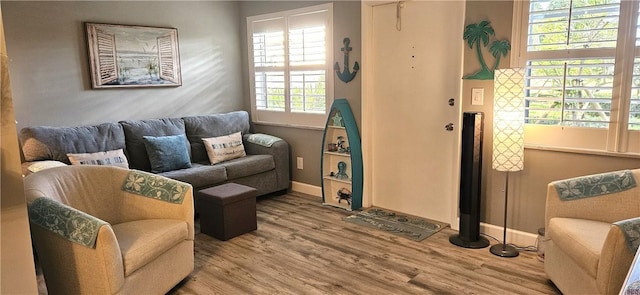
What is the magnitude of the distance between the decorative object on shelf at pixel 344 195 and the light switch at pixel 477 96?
1.52 m

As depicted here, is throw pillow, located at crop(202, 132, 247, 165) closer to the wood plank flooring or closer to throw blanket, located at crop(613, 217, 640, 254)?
the wood plank flooring

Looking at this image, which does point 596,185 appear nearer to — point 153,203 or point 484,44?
point 484,44

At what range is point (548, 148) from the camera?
2.99 m

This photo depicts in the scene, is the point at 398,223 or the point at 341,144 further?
the point at 341,144

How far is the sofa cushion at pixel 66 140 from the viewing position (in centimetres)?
342

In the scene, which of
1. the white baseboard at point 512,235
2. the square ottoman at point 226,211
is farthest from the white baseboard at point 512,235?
the square ottoman at point 226,211

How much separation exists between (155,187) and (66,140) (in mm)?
1370

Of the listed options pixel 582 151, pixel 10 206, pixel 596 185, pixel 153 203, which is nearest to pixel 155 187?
pixel 153 203

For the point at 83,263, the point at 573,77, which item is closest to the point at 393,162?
the point at 573,77

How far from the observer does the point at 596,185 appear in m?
2.52

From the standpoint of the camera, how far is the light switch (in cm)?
327

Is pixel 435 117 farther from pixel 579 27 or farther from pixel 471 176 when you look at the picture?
pixel 579 27

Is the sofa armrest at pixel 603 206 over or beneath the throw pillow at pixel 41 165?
beneath

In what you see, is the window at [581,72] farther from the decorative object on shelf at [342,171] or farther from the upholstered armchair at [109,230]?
the upholstered armchair at [109,230]
